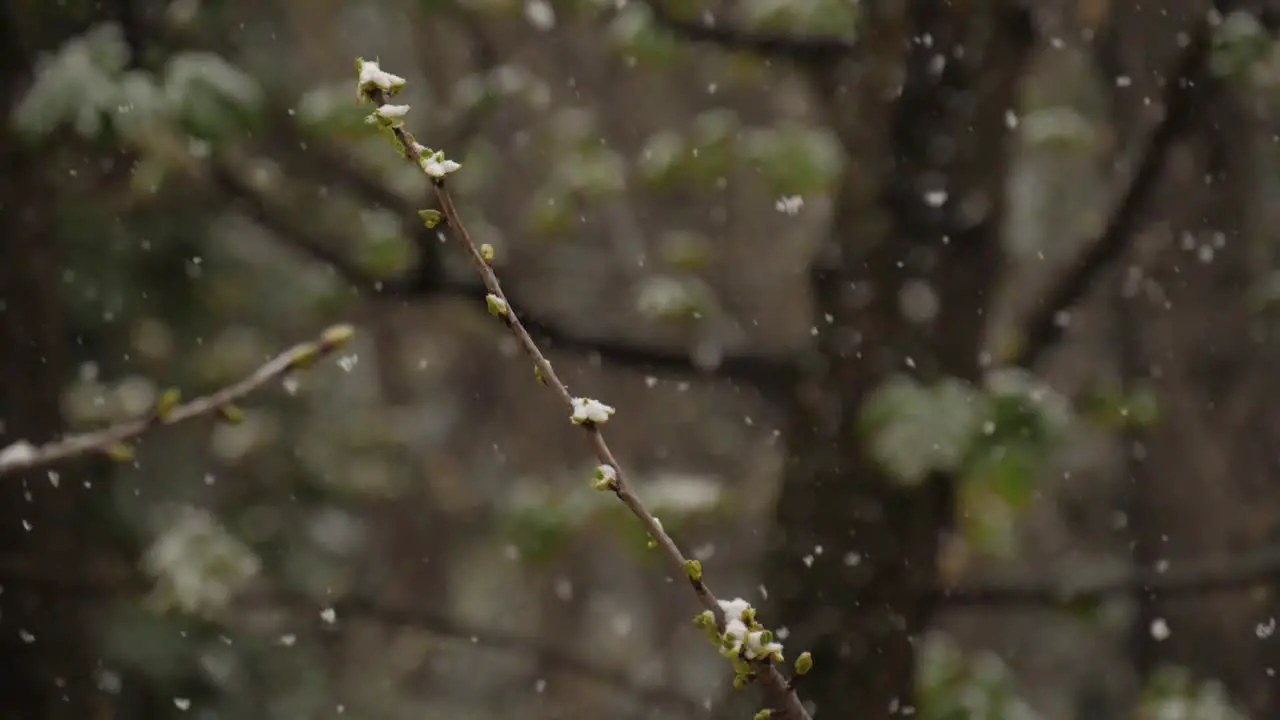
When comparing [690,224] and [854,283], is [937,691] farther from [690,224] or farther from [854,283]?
[690,224]

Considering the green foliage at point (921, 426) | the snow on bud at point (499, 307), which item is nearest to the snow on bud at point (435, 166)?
the snow on bud at point (499, 307)

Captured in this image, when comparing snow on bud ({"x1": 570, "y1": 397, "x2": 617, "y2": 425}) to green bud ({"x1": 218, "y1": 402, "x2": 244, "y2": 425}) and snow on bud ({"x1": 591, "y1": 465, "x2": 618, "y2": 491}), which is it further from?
green bud ({"x1": 218, "y1": 402, "x2": 244, "y2": 425})

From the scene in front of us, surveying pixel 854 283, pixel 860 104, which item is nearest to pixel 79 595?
pixel 854 283

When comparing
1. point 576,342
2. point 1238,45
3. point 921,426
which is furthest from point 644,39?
point 1238,45

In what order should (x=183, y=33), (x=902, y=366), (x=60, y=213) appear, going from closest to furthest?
(x=902, y=366), (x=60, y=213), (x=183, y=33)

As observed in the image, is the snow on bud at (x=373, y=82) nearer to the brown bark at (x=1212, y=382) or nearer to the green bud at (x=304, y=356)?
the green bud at (x=304, y=356)

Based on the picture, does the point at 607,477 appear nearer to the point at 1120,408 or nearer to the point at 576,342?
the point at 576,342

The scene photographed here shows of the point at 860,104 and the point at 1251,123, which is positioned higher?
the point at 860,104

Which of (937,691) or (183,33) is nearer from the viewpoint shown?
(937,691)
